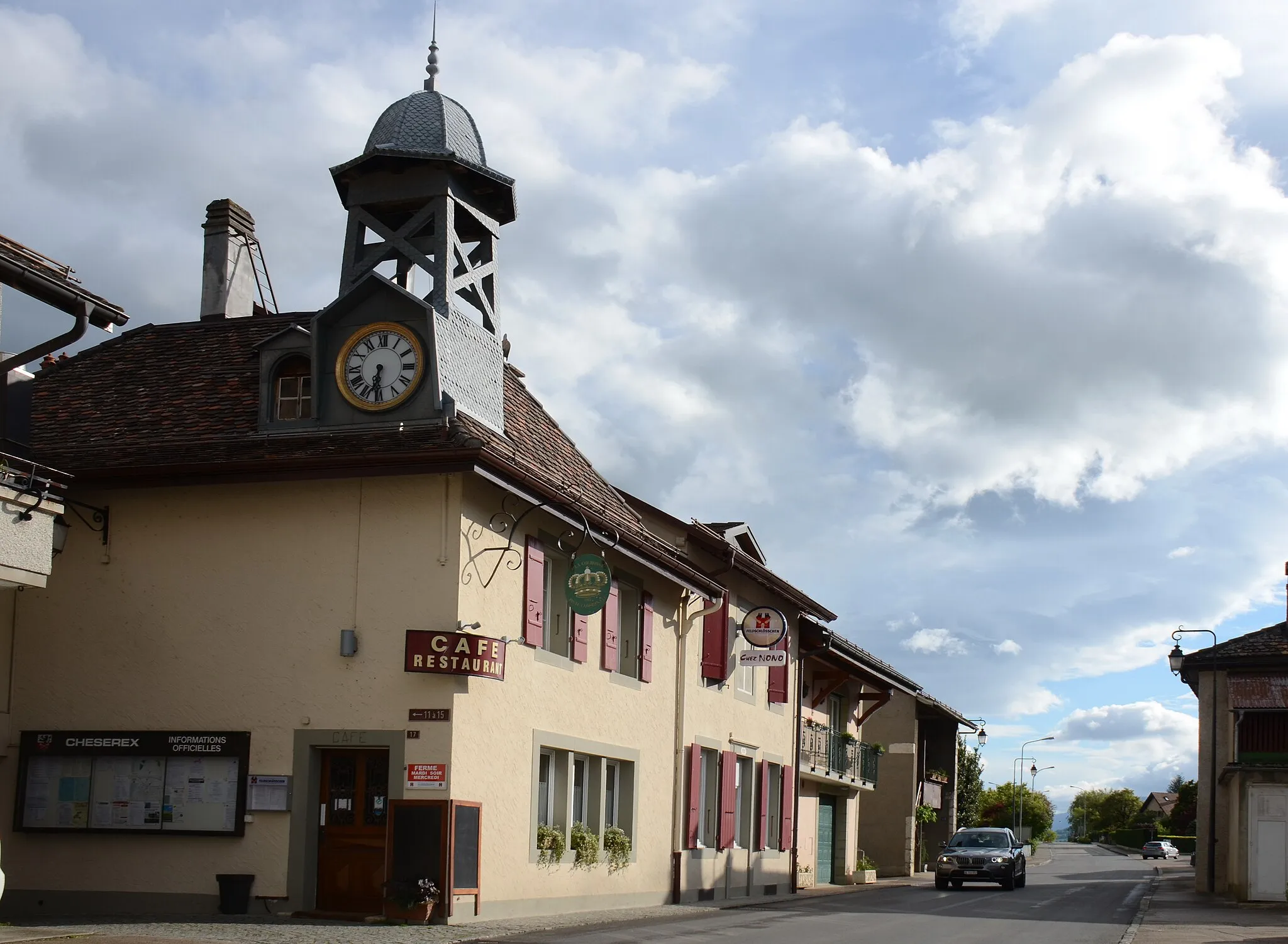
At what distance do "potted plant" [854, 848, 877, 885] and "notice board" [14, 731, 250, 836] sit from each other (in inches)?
1000

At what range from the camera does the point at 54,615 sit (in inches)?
760

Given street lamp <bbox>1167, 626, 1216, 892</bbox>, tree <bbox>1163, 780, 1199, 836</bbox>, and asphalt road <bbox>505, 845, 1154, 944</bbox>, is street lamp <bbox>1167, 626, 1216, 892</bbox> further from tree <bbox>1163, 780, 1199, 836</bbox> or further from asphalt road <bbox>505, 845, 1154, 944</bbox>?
tree <bbox>1163, 780, 1199, 836</bbox>

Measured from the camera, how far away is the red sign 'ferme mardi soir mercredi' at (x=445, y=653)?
17438mm

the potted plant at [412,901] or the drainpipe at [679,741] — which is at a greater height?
the drainpipe at [679,741]

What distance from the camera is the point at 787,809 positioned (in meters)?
31.9

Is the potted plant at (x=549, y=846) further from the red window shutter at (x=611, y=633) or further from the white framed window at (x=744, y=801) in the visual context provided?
the white framed window at (x=744, y=801)

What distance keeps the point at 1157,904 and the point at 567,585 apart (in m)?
17.3

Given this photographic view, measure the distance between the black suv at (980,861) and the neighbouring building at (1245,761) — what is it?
4.89 meters

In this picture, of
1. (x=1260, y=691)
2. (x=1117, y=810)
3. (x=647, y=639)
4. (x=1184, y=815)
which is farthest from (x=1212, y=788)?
(x=1117, y=810)

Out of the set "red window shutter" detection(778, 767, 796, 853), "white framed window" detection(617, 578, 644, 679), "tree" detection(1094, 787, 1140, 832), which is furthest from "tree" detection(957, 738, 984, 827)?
"tree" detection(1094, 787, 1140, 832)

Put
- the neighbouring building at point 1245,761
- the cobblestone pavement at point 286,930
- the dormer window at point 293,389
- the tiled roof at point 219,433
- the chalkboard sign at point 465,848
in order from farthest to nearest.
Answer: the neighbouring building at point 1245,761 → the dormer window at point 293,389 → the tiled roof at point 219,433 → the chalkboard sign at point 465,848 → the cobblestone pavement at point 286,930

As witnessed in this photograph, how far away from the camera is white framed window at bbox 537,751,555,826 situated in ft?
67.2

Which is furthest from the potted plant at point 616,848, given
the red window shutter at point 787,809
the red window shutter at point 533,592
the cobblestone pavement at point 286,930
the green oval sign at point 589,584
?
the red window shutter at point 787,809

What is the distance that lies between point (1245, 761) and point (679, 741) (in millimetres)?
15669
